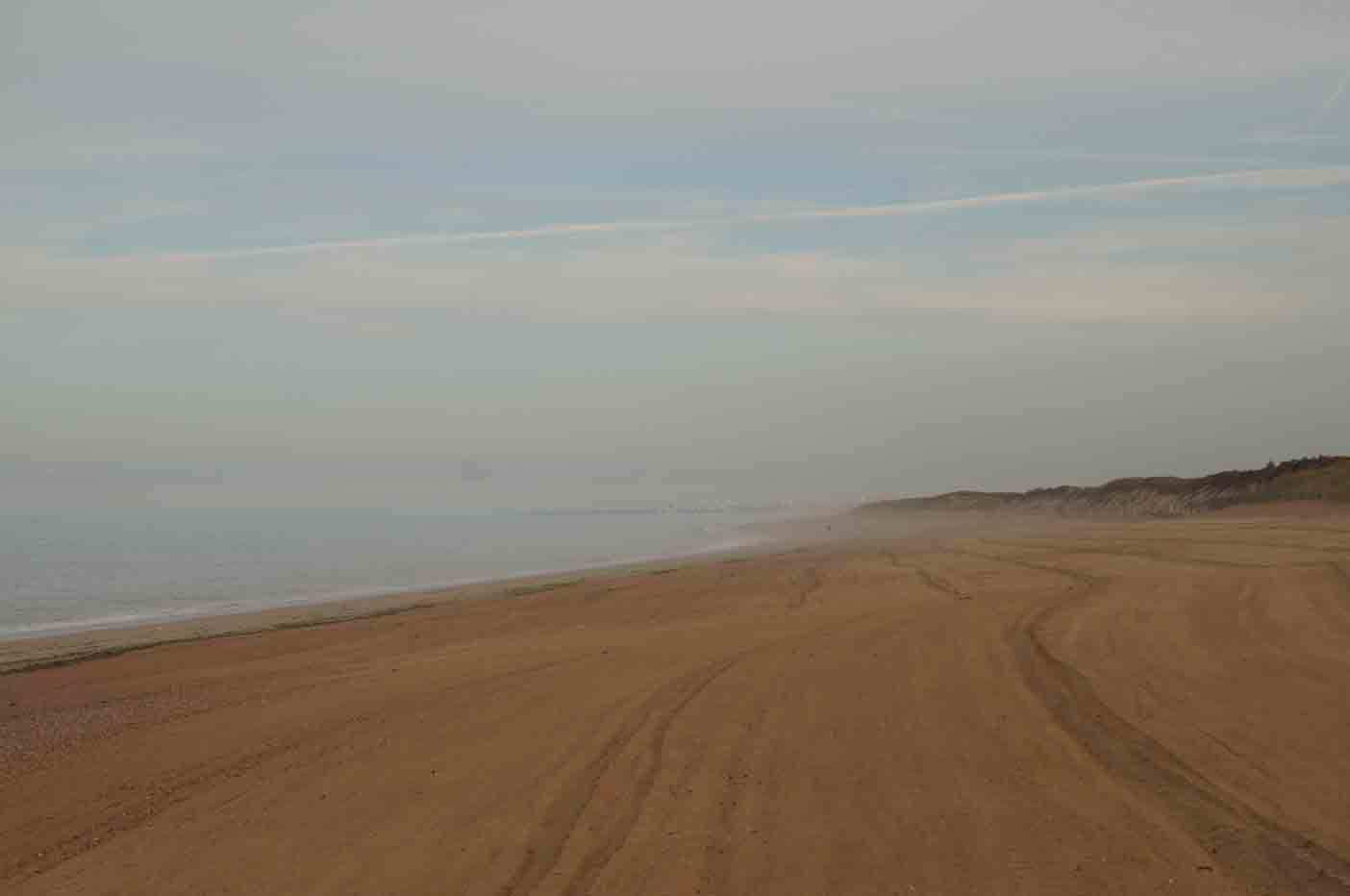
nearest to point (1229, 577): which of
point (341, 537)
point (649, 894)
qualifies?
point (649, 894)

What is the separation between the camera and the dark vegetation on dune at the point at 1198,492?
1686 inches

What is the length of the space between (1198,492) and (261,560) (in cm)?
4372

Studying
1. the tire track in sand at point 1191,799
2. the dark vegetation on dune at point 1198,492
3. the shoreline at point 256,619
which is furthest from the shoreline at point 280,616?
the dark vegetation on dune at point 1198,492

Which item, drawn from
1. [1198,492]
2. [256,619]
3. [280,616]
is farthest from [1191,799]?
[1198,492]

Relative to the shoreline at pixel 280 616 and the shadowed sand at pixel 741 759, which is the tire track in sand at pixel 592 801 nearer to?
the shadowed sand at pixel 741 759

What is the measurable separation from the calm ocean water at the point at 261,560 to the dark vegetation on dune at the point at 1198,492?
69.8 ft

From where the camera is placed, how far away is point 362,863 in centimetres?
686

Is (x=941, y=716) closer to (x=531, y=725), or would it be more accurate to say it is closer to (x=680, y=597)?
(x=531, y=725)

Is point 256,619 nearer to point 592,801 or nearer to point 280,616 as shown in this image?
point 280,616

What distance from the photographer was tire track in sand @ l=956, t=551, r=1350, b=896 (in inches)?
223

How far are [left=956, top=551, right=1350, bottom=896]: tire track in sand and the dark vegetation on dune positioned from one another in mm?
34816

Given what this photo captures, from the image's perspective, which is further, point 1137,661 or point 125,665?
point 125,665

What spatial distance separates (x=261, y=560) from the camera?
143 ft

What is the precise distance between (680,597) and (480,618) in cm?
419
